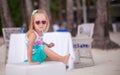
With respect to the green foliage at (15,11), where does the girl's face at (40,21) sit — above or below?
above

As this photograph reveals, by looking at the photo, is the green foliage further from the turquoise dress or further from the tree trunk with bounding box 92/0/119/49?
the turquoise dress

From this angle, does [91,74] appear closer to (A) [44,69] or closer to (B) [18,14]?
(A) [44,69]

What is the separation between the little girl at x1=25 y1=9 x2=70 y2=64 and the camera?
528 cm

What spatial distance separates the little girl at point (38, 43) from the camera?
17.3ft

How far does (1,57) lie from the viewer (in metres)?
12.9

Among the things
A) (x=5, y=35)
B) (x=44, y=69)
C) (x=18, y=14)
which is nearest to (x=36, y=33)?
(x=44, y=69)

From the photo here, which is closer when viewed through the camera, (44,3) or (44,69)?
(44,69)

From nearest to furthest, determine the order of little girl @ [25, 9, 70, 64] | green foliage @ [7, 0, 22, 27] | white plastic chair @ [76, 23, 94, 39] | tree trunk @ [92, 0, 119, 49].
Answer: little girl @ [25, 9, 70, 64], white plastic chair @ [76, 23, 94, 39], tree trunk @ [92, 0, 119, 49], green foliage @ [7, 0, 22, 27]

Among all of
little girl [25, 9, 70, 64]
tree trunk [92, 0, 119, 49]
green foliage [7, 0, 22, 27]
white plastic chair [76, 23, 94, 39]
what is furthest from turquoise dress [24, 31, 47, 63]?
green foliage [7, 0, 22, 27]

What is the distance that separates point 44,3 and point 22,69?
11990 millimetres

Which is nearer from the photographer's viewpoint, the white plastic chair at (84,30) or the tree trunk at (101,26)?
the white plastic chair at (84,30)

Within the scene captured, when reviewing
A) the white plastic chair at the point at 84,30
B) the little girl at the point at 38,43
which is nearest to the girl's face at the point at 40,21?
the little girl at the point at 38,43

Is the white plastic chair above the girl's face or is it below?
below

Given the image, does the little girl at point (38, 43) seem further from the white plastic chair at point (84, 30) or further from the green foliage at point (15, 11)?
the green foliage at point (15, 11)
